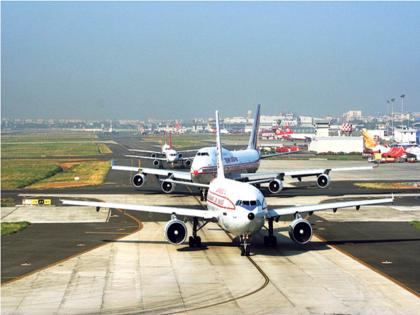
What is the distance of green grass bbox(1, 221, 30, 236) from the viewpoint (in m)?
54.7

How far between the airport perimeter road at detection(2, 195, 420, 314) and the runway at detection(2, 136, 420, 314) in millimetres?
53

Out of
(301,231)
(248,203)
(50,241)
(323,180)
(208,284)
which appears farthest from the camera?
(323,180)

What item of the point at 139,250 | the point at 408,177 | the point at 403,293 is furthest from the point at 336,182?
the point at 403,293

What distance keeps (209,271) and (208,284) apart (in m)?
3.16

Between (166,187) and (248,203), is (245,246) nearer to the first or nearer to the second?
(248,203)

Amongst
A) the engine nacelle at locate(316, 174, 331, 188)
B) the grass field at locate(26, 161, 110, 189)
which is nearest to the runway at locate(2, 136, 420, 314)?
the engine nacelle at locate(316, 174, 331, 188)

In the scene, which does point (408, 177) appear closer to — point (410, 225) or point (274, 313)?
point (410, 225)

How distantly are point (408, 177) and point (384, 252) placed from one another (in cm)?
6473

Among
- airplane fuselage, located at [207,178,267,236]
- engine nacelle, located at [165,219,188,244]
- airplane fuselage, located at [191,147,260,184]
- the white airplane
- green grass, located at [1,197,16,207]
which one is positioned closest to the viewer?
airplane fuselage, located at [207,178,267,236]

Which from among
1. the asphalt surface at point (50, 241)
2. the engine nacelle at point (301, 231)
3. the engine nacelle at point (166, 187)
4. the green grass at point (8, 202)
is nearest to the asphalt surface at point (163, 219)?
the asphalt surface at point (50, 241)

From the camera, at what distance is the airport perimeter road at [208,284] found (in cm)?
3147

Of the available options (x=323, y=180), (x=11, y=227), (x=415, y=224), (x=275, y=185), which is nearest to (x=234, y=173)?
(x=275, y=185)

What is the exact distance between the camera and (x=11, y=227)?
56750mm

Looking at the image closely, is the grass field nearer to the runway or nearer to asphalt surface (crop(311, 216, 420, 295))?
the runway
